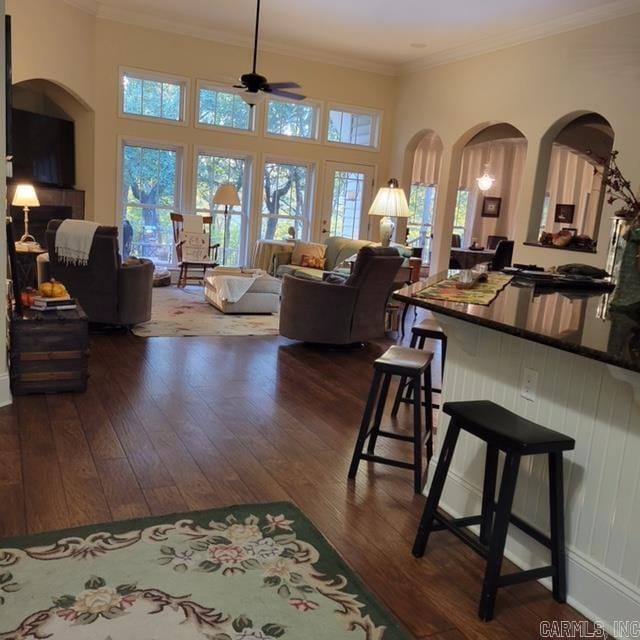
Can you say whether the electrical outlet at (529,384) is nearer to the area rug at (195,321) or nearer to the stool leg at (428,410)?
the stool leg at (428,410)

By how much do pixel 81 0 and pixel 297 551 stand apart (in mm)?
7673

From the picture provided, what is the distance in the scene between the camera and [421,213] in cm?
1277

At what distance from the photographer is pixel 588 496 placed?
206 cm

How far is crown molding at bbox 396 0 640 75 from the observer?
6196 mm

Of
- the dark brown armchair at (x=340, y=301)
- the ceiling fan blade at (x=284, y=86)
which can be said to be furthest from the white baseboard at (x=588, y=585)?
the ceiling fan blade at (x=284, y=86)

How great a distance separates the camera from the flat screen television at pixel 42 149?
7.49 meters

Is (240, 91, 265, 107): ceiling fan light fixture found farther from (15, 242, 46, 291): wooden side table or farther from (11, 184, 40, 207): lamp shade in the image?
(15, 242, 46, 291): wooden side table

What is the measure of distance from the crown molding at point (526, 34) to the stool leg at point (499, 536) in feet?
19.7

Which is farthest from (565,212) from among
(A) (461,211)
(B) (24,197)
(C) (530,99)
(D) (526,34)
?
(B) (24,197)

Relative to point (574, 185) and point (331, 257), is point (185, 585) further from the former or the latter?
point (574, 185)

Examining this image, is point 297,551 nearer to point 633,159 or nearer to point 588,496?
point 588,496

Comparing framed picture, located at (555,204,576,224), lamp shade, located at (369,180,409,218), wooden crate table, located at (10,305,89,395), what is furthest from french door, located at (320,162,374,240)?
wooden crate table, located at (10,305,89,395)

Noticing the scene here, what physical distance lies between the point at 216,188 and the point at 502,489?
26.3 feet

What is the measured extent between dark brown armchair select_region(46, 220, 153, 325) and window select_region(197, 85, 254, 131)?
13.7 ft
